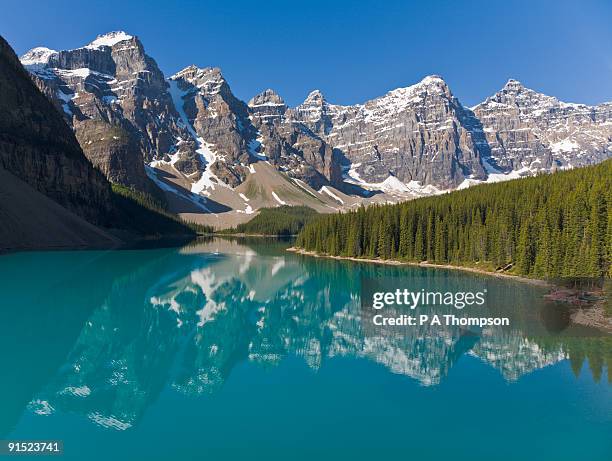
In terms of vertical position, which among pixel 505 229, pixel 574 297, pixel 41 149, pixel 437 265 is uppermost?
pixel 41 149

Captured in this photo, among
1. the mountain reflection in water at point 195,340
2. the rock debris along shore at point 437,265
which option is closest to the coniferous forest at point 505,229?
the rock debris along shore at point 437,265

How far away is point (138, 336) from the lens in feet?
111

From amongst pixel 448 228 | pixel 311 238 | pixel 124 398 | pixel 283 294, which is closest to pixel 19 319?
pixel 124 398

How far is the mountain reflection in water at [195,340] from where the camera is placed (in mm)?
22859

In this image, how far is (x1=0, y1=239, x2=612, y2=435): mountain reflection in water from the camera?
75.0ft

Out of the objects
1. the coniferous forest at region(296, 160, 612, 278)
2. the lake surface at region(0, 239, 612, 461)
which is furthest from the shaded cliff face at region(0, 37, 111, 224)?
the lake surface at region(0, 239, 612, 461)

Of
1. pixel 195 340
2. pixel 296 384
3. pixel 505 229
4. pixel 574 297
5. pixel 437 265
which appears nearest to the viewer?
pixel 296 384

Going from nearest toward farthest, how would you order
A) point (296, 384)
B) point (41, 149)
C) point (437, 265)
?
1. point (296, 384)
2. point (437, 265)
3. point (41, 149)

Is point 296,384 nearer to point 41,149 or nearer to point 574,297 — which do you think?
point 574,297

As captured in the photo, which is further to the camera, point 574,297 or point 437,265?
point 437,265

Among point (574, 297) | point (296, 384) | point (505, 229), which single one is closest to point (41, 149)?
point (505, 229)

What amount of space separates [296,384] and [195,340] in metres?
13.1

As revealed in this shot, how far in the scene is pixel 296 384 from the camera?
2361cm

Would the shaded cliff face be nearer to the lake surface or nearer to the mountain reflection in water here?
the mountain reflection in water
